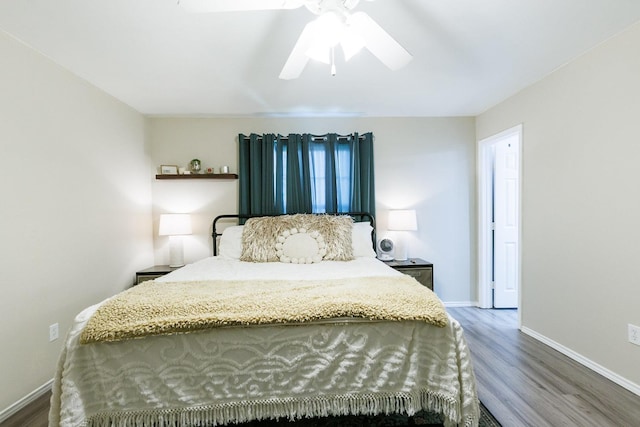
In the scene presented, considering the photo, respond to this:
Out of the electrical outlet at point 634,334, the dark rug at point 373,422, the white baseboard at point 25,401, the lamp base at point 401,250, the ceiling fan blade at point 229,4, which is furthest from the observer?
the lamp base at point 401,250

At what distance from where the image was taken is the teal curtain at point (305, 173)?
3594 millimetres

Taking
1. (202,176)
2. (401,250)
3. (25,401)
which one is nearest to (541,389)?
(401,250)

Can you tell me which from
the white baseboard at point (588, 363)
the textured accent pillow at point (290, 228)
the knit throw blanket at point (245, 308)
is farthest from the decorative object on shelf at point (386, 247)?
the knit throw blanket at point (245, 308)

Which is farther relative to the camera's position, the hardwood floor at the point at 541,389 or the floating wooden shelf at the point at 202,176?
the floating wooden shelf at the point at 202,176

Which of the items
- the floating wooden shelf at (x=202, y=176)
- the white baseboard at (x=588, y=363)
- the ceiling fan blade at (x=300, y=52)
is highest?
the ceiling fan blade at (x=300, y=52)

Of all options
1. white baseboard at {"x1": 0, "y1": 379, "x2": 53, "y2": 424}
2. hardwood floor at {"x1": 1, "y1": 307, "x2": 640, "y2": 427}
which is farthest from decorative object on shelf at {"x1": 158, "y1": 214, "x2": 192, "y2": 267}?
hardwood floor at {"x1": 1, "y1": 307, "x2": 640, "y2": 427}

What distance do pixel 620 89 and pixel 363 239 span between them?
2.23 m

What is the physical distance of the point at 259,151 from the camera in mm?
3613

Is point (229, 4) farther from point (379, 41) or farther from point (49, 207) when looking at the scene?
point (49, 207)

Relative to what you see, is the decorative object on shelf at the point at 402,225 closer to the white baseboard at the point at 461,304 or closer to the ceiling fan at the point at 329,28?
the white baseboard at the point at 461,304

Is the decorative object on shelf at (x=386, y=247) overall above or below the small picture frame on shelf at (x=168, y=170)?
below

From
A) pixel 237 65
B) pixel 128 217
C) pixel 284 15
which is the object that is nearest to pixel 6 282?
pixel 128 217

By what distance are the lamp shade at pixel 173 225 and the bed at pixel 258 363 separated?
6.20ft

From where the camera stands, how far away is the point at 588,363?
7.45 ft
